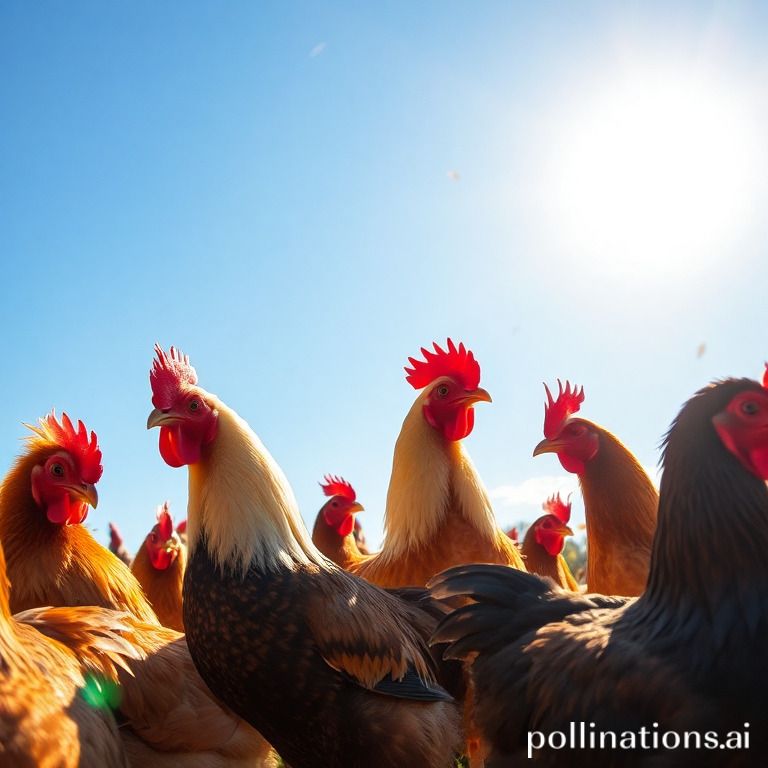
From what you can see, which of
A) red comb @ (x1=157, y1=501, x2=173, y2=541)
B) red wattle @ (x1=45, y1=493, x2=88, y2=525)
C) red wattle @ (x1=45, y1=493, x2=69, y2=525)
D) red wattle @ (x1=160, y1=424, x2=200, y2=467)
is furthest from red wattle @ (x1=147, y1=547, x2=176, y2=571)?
red wattle @ (x1=160, y1=424, x2=200, y2=467)

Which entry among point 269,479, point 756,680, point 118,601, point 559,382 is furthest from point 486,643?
point 559,382

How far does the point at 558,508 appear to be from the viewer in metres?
8.99

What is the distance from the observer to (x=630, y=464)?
4645mm

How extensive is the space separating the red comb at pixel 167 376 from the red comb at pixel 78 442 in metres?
1.10

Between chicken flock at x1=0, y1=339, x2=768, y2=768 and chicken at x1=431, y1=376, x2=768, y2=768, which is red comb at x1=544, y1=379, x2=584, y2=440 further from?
chicken at x1=431, y1=376, x2=768, y2=768

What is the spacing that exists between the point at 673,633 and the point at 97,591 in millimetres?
3449

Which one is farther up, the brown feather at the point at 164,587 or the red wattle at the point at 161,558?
the red wattle at the point at 161,558

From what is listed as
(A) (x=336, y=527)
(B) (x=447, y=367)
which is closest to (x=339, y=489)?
Result: (A) (x=336, y=527)

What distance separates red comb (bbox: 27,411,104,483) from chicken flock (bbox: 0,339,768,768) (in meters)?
0.01

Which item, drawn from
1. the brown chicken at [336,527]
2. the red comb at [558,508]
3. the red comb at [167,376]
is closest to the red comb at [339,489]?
the brown chicken at [336,527]

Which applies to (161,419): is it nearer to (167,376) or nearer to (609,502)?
(167,376)

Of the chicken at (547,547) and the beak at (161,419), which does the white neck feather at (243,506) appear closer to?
the beak at (161,419)

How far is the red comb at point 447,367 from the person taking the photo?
501 centimetres

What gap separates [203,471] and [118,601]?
4.76ft
